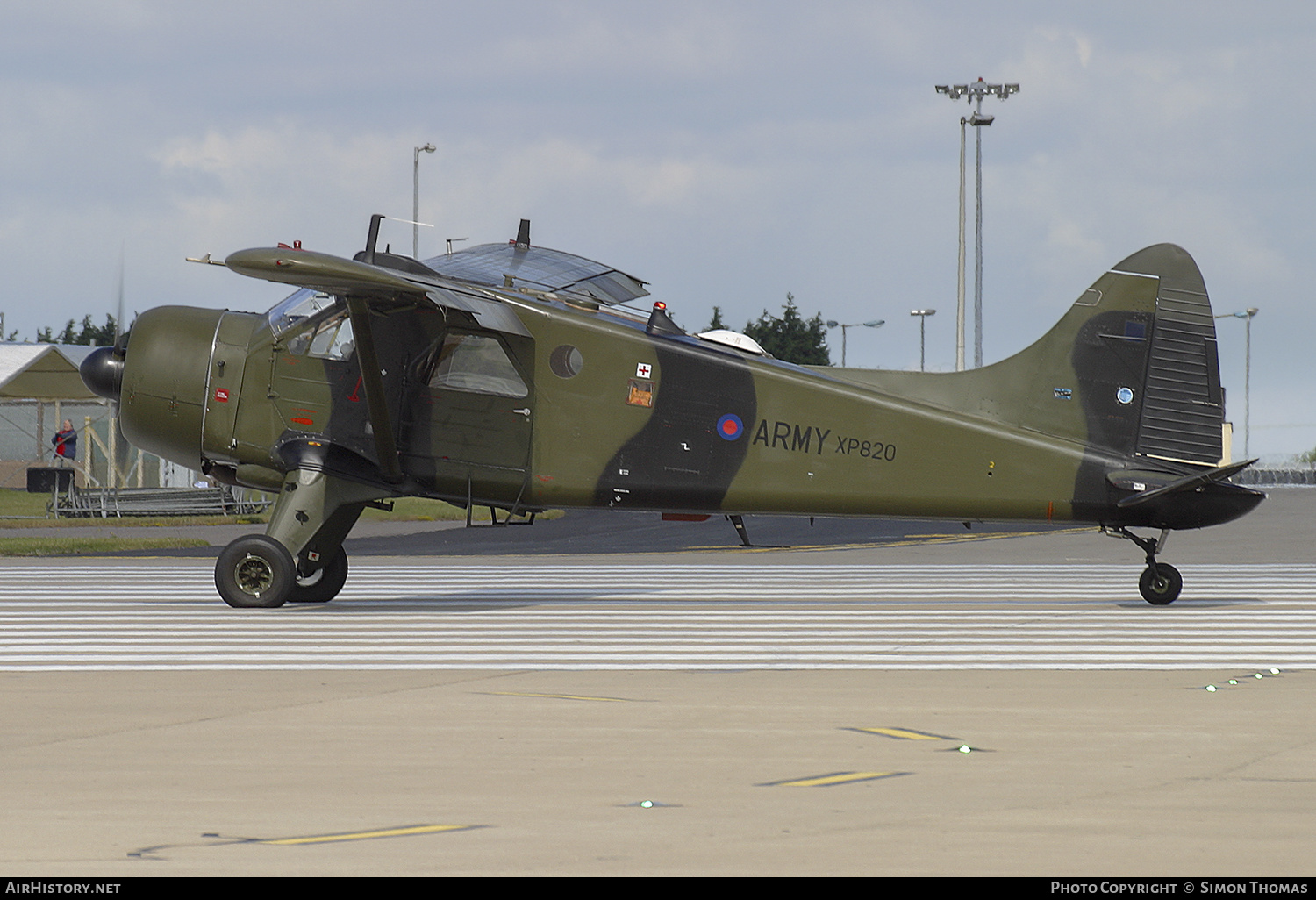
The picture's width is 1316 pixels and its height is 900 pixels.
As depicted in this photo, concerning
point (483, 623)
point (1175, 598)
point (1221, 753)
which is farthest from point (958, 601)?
point (1221, 753)

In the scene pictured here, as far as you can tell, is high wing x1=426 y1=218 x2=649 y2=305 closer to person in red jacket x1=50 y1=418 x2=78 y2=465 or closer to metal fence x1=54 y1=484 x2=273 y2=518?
metal fence x1=54 y1=484 x2=273 y2=518

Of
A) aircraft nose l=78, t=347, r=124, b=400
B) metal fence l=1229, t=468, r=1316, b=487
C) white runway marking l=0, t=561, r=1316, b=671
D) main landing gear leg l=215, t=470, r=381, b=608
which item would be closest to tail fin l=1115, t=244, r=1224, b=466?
white runway marking l=0, t=561, r=1316, b=671

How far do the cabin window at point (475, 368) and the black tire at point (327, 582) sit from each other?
7.76ft

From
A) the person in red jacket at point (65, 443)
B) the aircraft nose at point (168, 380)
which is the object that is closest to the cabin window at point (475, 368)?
the aircraft nose at point (168, 380)

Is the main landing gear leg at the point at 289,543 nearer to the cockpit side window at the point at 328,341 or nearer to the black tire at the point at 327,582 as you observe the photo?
the black tire at the point at 327,582

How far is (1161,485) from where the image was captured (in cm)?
1465

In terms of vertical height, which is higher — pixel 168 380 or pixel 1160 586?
pixel 168 380

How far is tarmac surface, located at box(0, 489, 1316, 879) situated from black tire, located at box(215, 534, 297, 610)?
4.22 metres

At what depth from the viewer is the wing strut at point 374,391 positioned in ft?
46.8

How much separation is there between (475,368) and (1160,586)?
7.71m

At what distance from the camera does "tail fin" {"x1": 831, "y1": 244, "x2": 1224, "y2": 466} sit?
15172 millimetres

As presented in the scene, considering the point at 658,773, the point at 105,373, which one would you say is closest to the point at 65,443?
the point at 105,373

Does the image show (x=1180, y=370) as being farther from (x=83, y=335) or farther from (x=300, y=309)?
(x=83, y=335)

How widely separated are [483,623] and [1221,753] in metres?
7.97
